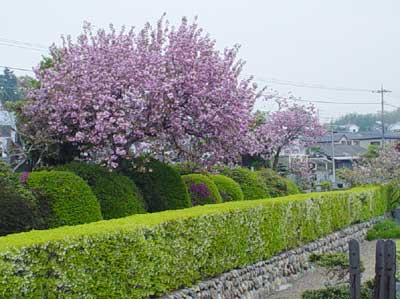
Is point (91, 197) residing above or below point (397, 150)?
below

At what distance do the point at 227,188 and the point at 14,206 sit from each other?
317 inches

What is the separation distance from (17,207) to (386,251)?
4.63 m

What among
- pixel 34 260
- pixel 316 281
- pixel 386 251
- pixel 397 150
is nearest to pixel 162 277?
pixel 34 260

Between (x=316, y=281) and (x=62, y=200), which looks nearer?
(x=62, y=200)

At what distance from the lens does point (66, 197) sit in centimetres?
859

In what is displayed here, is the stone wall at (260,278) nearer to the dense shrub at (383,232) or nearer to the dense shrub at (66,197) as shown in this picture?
the dense shrub at (66,197)

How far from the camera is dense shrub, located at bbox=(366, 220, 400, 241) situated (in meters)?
17.2

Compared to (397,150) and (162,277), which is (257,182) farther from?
(162,277)

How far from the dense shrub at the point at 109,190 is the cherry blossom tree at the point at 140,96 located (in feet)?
0.91

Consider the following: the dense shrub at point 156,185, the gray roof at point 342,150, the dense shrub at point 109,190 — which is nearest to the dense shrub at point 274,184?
the dense shrub at point 156,185

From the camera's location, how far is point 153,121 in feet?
33.2

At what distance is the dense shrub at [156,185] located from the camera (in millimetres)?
10859

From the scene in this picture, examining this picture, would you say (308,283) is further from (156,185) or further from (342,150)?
(342,150)

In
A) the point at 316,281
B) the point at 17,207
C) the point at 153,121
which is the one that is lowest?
the point at 316,281
